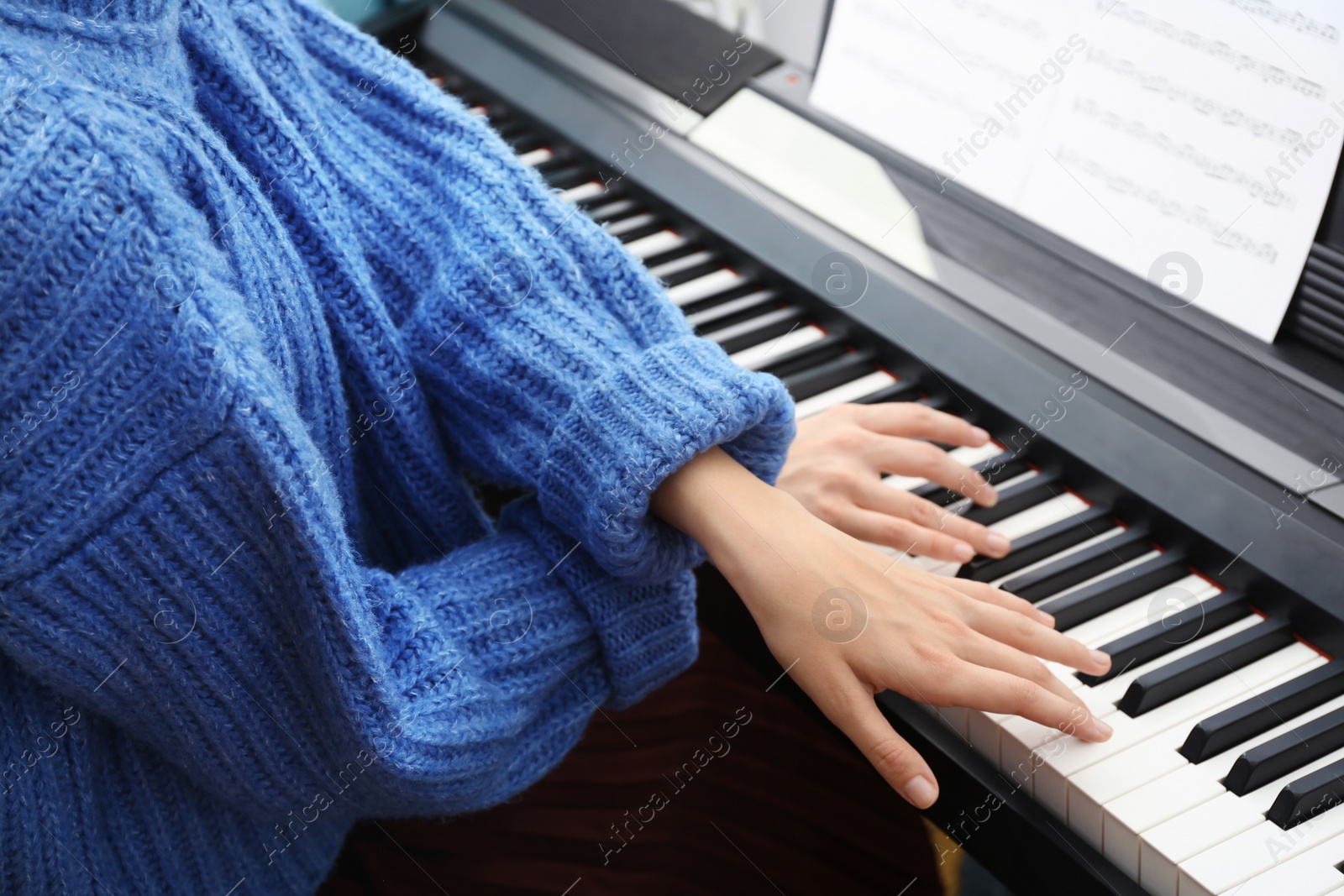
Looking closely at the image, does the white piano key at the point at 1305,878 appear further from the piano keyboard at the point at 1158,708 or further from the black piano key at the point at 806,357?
the black piano key at the point at 806,357

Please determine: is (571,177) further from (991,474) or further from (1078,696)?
(1078,696)

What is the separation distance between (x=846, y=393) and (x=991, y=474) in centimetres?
17

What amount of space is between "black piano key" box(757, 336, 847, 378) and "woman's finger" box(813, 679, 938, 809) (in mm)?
440

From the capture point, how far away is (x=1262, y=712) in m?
0.80

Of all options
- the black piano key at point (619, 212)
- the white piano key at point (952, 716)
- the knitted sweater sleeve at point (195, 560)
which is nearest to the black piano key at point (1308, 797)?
the white piano key at point (952, 716)

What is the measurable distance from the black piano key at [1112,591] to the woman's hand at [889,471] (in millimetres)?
69

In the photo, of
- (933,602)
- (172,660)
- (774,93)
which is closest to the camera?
(172,660)

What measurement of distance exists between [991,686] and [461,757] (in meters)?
0.38

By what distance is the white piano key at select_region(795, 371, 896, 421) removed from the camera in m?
1.09

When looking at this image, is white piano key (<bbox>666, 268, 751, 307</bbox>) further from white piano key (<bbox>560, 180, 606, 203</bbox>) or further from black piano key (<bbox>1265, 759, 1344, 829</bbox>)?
black piano key (<bbox>1265, 759, 1344, 829</bbox>)

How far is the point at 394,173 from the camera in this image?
0.92 metres

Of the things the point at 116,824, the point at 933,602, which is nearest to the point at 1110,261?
the point at 933,602

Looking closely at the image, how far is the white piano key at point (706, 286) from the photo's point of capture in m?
1.20

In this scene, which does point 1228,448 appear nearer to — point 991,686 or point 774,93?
point 991,686
